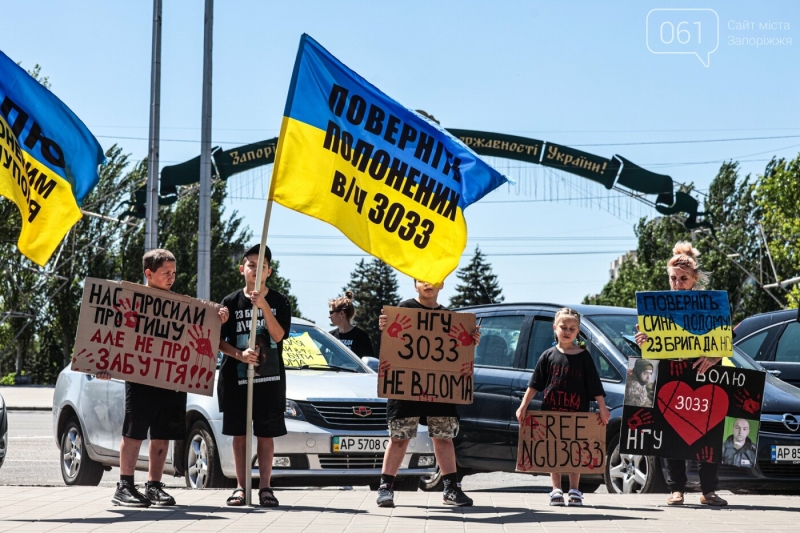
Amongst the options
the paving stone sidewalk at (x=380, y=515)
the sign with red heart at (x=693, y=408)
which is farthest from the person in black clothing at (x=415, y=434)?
the sign with red heart at (x=693, y=408)

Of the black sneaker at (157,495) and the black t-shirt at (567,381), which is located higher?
the black t-shirt at (567,381)

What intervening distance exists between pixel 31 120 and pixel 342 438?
11.1 feet

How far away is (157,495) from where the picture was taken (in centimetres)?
855

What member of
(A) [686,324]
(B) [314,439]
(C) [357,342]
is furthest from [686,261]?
(C) [357,342]

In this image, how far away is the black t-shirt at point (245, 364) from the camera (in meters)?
8.49

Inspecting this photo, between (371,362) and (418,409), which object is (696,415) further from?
(371,362)

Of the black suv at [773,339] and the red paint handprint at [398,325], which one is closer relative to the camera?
the red paint handprint at [398,325]

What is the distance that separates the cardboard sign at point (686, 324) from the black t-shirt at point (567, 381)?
44cm

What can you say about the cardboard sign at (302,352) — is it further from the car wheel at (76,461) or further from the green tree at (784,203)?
the green tree at (784,203)

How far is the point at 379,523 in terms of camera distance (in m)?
7.61

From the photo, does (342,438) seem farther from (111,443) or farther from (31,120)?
(31,120)

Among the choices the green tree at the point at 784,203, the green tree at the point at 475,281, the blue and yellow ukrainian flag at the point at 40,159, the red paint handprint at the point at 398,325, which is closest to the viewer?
the blue and yellow ukrainian flag at the point at 40,159

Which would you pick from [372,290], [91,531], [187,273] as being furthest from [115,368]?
[372,290]

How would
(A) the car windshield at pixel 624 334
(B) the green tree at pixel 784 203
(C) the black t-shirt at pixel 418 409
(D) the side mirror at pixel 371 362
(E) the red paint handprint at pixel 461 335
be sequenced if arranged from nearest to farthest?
(C) the black t-shirt at pixel 418 409 → (E) the red paint handprint at pixel 461 335 → (A) the car windshield at pixel 624 334 → (D) the side mirror at pixel 371 362 → (B) the green tree at pixel 784 203
